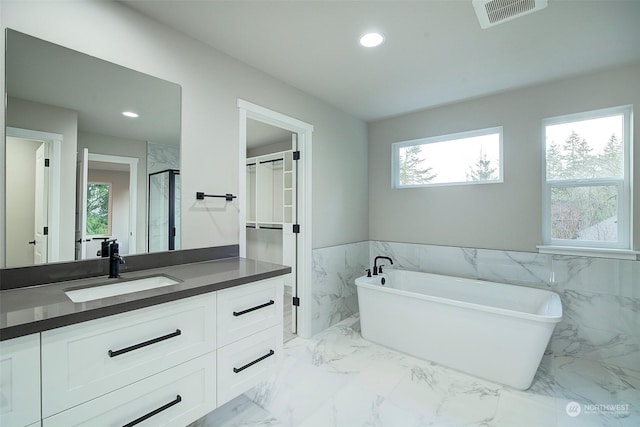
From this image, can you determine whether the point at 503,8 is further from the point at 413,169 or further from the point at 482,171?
the point at 413,169

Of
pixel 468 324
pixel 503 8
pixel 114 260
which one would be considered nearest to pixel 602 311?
pixel 468 324

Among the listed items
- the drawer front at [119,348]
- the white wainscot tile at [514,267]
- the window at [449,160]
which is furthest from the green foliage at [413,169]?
the drawer front at [119,348]

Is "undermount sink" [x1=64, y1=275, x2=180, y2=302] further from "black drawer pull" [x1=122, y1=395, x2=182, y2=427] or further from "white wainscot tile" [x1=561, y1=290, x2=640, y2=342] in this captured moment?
"white wainscot tile" [x1=561, y1=290, x2=640, y2=342]

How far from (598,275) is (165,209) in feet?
11.9

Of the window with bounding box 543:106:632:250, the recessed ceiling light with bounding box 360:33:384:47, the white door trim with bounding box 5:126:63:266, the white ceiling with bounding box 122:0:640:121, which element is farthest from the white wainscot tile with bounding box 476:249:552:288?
the white door trim with bounding box 5:126:63:266

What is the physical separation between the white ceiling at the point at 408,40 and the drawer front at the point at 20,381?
1.83 m

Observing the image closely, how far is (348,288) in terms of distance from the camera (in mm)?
3598

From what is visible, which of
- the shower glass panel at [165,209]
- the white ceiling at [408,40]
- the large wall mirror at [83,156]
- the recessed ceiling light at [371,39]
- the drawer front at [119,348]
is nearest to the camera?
the drawer front at [119,348]

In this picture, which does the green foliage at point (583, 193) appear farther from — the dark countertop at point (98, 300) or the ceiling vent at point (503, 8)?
the dark countertop at point (98, 300)

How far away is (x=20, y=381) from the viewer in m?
0.91

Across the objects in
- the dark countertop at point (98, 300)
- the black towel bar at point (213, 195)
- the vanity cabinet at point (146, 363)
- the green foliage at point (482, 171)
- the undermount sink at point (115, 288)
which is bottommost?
the vanity cabinet at point (146, 363)

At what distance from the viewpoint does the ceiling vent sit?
5.34ft

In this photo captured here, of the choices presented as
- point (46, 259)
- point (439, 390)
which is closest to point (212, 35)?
point (46, 259)

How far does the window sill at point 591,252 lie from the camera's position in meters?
2.38
